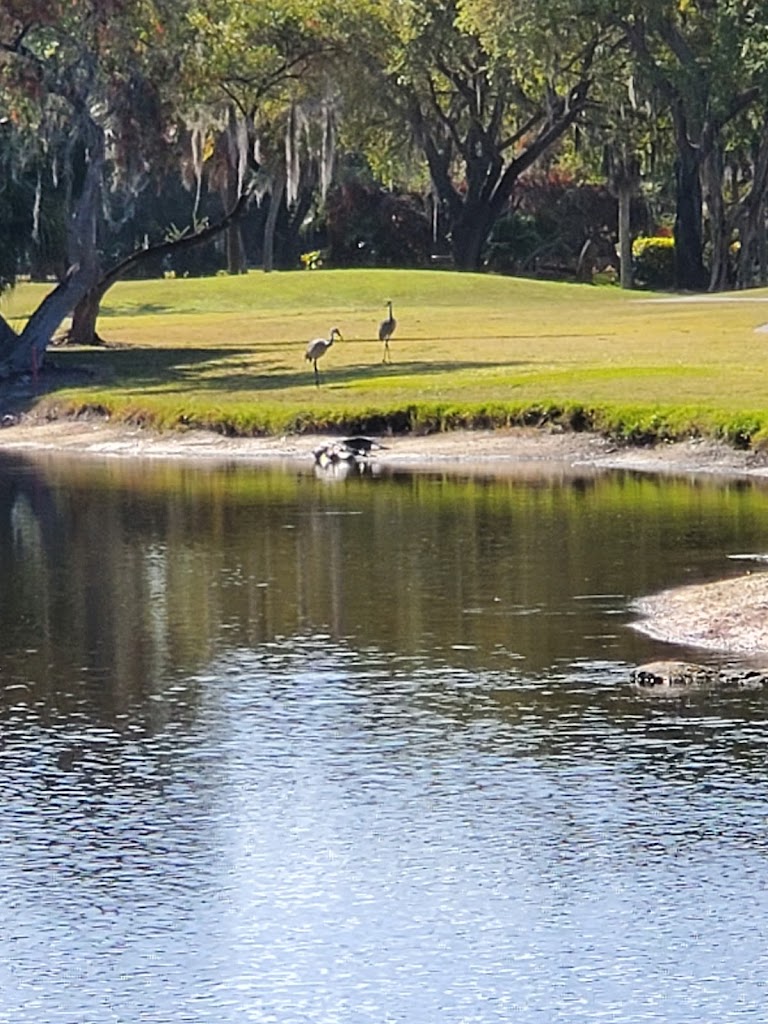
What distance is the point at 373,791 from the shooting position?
51.3 ft

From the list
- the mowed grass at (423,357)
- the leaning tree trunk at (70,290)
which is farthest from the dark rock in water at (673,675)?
the leaning tree trunk at (70,290)

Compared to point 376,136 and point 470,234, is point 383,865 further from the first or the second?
point 470,234

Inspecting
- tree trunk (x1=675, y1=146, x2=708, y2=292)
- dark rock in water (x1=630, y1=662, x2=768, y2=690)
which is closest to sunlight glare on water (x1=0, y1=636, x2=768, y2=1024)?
dark rock in water (x1=630, y1=662, x2=768, y2=690)

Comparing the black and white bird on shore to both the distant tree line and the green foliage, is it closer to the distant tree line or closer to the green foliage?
the distant tree line

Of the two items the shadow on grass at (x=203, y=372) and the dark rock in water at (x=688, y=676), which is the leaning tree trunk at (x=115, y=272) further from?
the dark rock in water at (x=688, y=676)

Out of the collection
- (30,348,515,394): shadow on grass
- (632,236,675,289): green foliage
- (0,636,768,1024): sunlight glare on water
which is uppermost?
(632,236,675,289): green foliage

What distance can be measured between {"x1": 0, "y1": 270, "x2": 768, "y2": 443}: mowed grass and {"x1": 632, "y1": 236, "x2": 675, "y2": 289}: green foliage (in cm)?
1353

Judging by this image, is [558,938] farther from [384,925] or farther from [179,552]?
[179,552]

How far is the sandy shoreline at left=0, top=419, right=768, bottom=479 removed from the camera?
35.2 m

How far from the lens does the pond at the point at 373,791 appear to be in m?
12.1

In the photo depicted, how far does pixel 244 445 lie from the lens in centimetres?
3978

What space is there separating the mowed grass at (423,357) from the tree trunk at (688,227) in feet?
12.9

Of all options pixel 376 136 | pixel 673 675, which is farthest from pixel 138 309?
pixel 673 675

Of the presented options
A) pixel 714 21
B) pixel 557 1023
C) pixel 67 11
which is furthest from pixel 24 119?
pixel 557 1023
